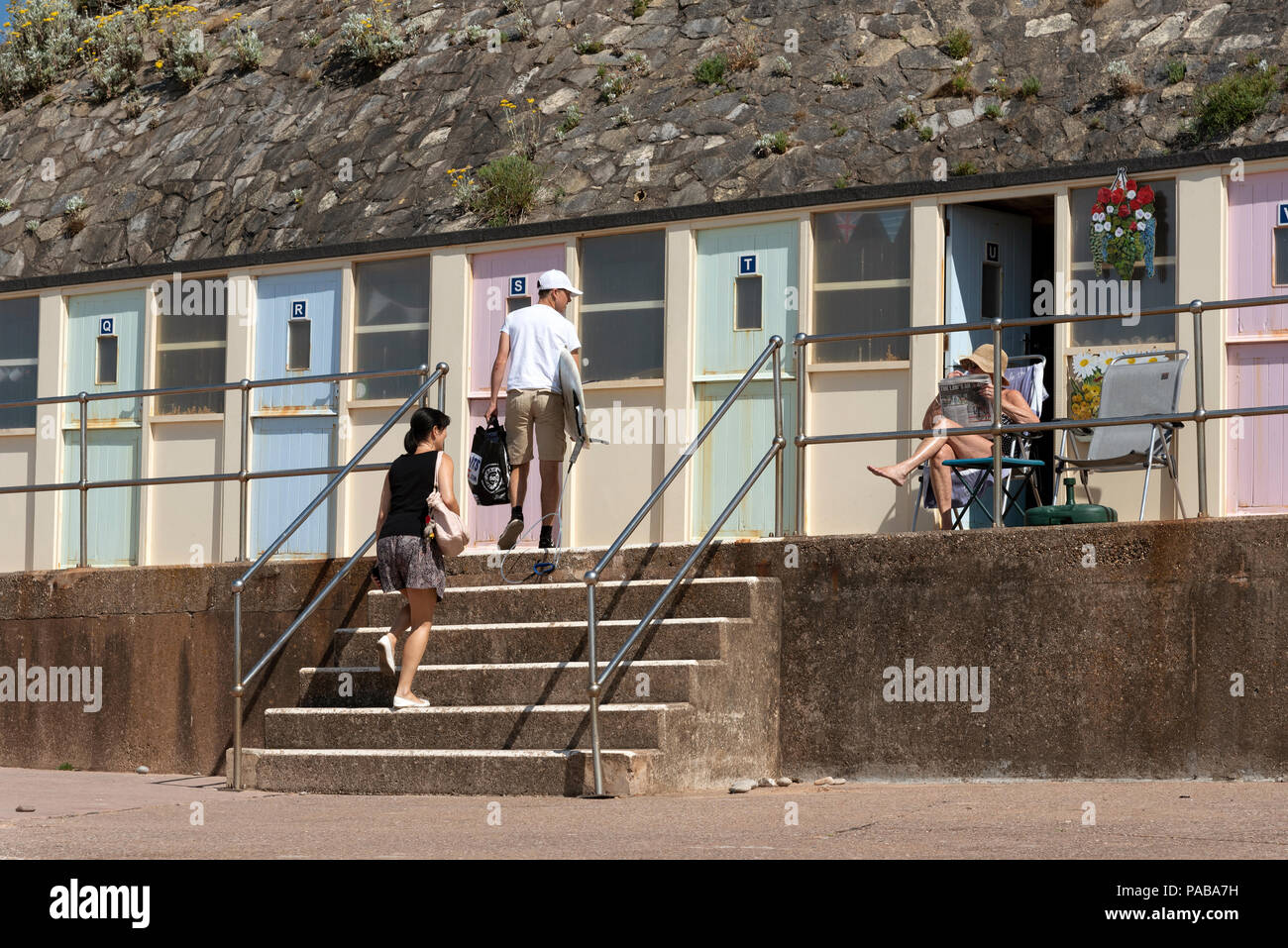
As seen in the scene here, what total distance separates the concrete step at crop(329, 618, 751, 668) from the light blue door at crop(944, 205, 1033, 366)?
3706 millimetres

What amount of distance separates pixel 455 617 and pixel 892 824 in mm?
3437

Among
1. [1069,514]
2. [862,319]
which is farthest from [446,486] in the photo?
[862,319]

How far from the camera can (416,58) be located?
22.8 meters

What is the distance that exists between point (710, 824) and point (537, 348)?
379cm

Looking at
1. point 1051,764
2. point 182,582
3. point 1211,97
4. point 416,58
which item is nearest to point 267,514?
point 182,582

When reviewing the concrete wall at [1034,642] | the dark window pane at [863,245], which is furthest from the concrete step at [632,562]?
the dark window pane at [863,245]

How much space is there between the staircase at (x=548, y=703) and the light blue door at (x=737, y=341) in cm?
280

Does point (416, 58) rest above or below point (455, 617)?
above

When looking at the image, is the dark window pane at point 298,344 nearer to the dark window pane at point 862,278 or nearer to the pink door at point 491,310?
the pink door at point 491,310

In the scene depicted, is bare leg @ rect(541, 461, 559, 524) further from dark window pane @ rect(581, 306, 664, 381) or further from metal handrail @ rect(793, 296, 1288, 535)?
dark window pane @ rect(581, 306, 664, 381)

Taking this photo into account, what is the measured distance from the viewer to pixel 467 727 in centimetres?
887

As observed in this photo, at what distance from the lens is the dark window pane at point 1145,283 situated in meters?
11.4

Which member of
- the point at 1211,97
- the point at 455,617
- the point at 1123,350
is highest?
the point at 1211,97

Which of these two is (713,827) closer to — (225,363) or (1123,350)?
(1123,350)
